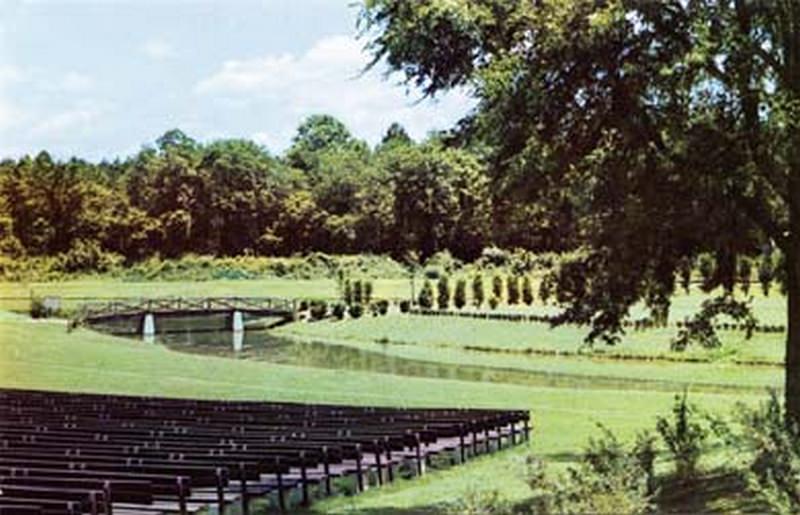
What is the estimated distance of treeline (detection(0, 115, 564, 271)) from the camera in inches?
3792

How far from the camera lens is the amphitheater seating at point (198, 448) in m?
14.5

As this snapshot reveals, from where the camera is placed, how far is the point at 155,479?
14.8 metres

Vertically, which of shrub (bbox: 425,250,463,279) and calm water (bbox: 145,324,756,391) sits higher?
shrub (bbox: 425,250,463,279)

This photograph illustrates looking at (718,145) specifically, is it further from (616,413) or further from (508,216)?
(616,413)

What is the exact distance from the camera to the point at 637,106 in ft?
50.3

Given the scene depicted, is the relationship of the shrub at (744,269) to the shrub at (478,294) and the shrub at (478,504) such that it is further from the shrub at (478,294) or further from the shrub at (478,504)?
the shrub at (478,294)

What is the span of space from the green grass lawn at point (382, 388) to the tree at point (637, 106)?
4830 millimetres

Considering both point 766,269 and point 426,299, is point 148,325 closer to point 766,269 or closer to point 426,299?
point 426,299

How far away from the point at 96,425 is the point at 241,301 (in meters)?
52.0

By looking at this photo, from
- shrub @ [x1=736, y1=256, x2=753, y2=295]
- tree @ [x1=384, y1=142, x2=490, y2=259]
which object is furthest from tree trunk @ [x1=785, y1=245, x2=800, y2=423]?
tree @ [x1=384, y1=142, x2=490, y2=259]

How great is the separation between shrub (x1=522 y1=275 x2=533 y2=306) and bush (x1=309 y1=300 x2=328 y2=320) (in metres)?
11.5

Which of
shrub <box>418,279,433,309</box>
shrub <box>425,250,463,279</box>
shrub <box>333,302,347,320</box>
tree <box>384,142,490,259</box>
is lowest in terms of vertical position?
shrub <box>333,302,347,320</box>

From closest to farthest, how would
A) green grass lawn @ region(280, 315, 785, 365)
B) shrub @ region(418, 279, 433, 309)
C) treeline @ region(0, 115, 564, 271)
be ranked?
1. green grass lawn @ region(280, 315, 785, 365)
2. shrub @ region(418, 279, 433, 309)
3. treeline @ region(0, 115, 564, 271)

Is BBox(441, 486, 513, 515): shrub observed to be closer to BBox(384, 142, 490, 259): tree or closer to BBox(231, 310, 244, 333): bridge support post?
BBox(231, 310, 244, 333): bridge support post
